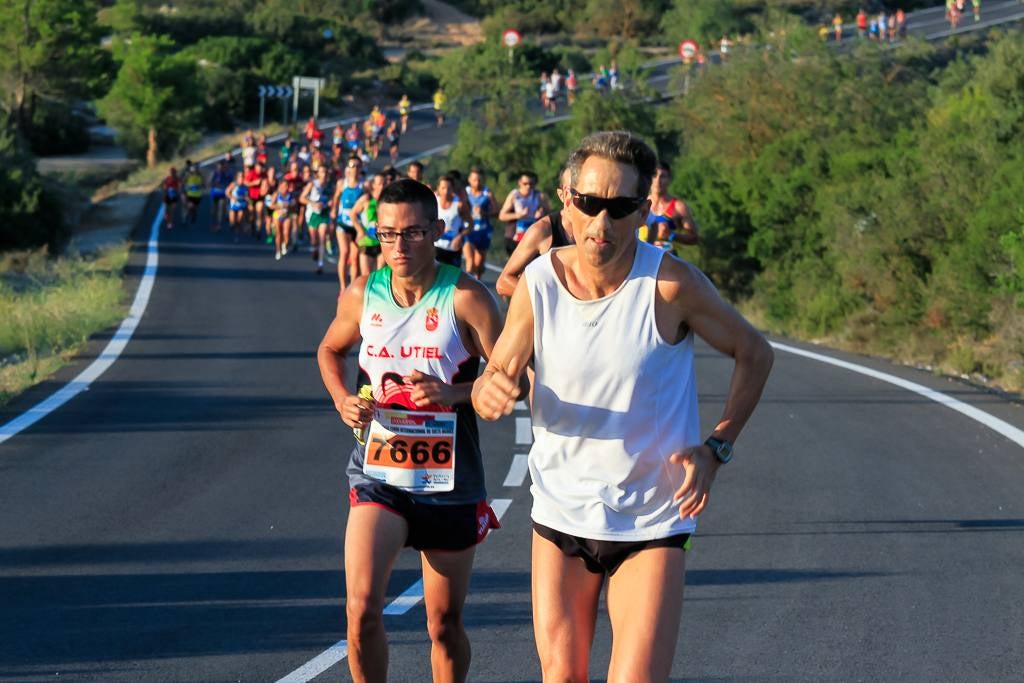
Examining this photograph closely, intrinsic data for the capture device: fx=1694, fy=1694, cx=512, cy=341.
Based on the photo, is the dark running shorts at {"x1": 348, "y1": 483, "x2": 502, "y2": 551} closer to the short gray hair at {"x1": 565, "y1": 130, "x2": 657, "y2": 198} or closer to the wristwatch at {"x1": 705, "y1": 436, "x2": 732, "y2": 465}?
the wristwatch at {"x1": 705, "y1": 436, "x2": 732, "y2": 465}

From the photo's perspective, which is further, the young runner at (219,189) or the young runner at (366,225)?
the young runner at (219,189)

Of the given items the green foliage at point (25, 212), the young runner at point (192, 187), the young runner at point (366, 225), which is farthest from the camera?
the young runner at point (192, 187)

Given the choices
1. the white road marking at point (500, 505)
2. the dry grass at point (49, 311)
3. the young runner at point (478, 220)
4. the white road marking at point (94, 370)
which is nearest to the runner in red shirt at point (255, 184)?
the dry grass at point (49, 311)

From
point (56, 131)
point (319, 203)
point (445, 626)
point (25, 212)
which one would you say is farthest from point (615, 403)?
point (56, 131)

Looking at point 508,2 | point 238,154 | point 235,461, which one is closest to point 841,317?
point 235,461

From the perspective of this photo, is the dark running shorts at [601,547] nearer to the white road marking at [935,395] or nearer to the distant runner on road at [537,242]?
the distant runner on road at [537,242]

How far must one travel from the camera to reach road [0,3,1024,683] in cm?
687

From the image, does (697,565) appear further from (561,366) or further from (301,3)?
(301,3)

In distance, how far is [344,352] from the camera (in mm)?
6293

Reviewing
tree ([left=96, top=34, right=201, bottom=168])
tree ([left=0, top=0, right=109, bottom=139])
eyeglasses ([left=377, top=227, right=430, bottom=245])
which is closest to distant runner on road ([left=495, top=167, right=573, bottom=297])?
eyeglasses ([left=377, top=227, right=430, bottom=245])

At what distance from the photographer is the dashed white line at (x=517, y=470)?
11.1 meters

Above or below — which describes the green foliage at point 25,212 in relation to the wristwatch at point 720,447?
below

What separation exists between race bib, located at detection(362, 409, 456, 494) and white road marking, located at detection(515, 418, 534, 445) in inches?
270

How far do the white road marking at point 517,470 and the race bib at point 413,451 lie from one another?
5153 mm
